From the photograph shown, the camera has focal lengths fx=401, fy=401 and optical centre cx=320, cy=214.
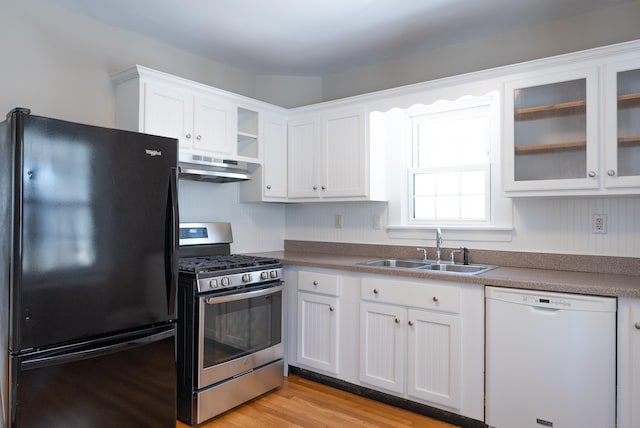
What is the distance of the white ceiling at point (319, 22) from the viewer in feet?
8.21

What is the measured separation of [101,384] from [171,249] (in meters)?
0.71

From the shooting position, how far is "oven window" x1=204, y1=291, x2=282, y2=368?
7.98 feet

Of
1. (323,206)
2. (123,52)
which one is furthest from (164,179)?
(323,206)

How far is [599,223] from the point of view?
2.46 meters

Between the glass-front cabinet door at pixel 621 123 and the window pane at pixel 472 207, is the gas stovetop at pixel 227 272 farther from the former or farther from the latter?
the glass-front cabinet door at pixel 621 123

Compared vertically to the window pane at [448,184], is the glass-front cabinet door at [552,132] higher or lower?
higher

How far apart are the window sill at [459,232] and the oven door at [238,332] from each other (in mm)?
1050

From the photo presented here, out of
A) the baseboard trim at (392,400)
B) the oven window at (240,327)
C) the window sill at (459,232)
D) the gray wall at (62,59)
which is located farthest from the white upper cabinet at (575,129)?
the gray wall at (62,59)

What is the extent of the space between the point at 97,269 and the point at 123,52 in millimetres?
1747

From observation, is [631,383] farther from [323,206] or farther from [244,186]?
[244,186]

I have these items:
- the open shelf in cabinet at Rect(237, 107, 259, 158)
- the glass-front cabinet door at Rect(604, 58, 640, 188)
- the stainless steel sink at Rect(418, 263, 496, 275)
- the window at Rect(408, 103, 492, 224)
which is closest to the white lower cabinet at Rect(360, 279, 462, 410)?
the stainless steel sink at Rect(418, 263, 496, 275)

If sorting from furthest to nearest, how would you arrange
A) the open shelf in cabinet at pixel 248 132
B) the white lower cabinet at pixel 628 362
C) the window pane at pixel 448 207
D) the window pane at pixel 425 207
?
the open shelf in cabinet at pixel 248 132 → the window pane at pixel 425 207 → the window pane at pixel 448 207 → the white lower cabinet at pixel 628 362

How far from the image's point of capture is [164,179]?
85.4 inches

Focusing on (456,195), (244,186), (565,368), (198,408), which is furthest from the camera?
(244,186)
